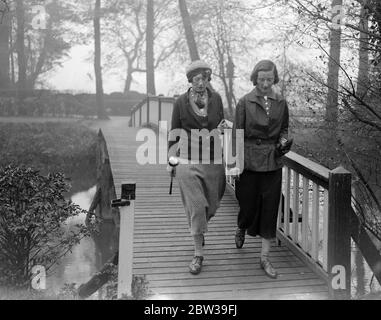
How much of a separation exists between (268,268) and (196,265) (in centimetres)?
68

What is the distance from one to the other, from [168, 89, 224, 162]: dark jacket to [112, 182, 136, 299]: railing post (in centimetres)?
80

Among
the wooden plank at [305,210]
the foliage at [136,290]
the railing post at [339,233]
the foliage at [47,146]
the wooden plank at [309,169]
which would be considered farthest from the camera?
the foliage at [47,146]

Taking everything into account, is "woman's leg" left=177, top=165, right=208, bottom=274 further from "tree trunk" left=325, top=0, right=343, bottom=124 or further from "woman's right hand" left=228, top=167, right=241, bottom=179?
"tree trunk" left=325, top=0, right=343, bottom=124

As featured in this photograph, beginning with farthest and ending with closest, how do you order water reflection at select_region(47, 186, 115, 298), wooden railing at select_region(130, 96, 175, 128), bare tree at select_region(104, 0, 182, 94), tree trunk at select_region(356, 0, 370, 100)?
bare tree at select_region(104, 0, 182, 94)
wooden railing at select_region(130, 96, 175, 128)
water reflection at select_region(47, 186, 115, 298)
tree trunk at select_region(356, 0, 370, 100)

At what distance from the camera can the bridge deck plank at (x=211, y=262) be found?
14.8 ft

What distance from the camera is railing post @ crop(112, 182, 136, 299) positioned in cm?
419

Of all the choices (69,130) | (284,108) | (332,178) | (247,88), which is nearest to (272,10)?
(284,108)

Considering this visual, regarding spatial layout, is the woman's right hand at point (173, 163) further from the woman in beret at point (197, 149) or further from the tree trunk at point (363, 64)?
the tree trunk at point (363, 64)

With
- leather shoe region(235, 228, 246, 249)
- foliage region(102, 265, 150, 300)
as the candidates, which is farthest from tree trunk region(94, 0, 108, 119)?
foliage region(102, 265, 150, 300)

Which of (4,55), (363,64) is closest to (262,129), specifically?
(363,64)

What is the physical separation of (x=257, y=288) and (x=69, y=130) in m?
16.6

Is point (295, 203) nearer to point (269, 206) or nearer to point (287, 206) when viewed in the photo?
point (287, 206)

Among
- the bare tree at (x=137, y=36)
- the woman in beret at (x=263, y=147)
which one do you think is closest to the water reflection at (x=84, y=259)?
the woman in beret at (x=263, y=147)

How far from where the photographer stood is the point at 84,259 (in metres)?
11.5
